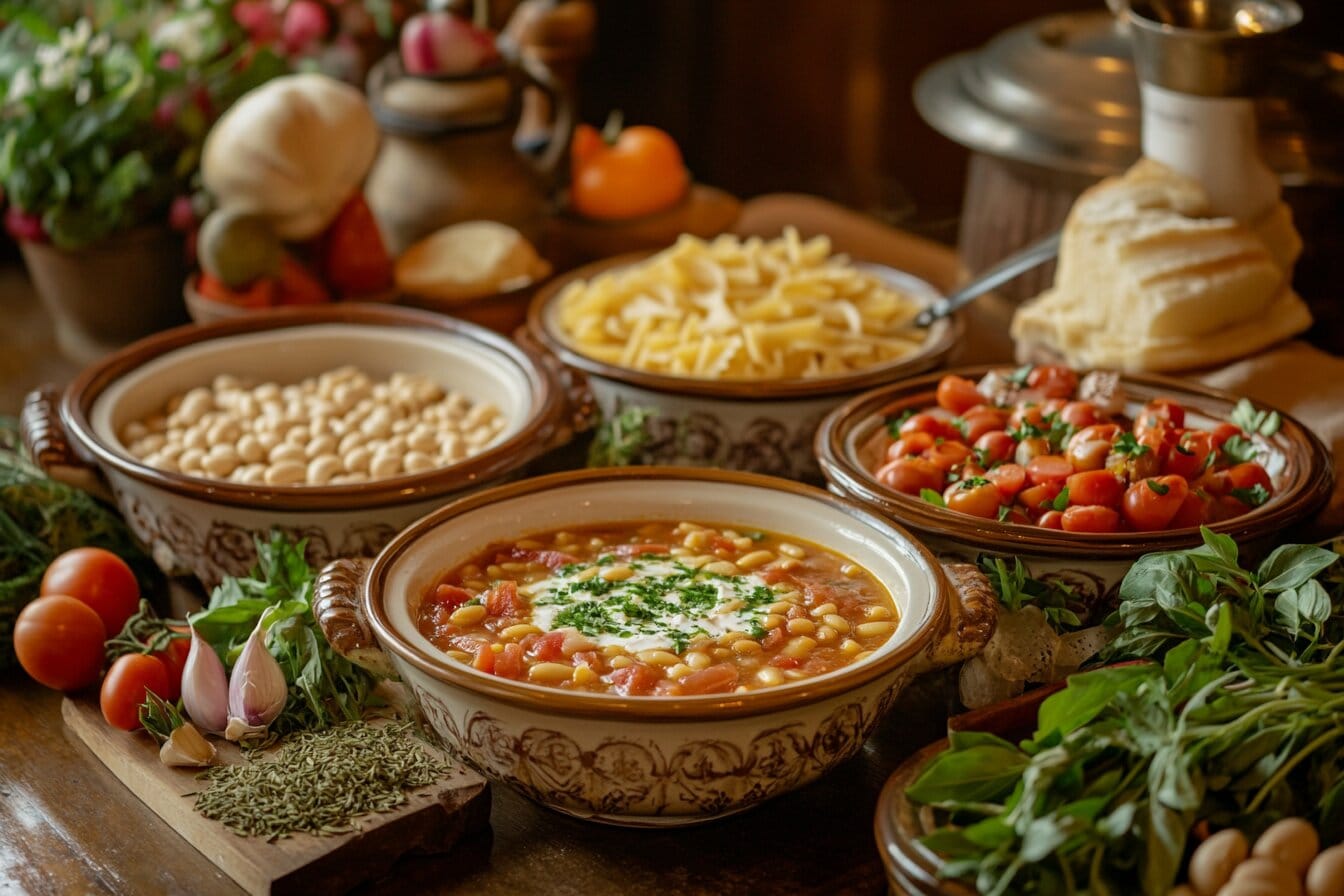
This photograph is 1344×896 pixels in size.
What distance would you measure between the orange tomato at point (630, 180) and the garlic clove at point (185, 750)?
5.36 feet

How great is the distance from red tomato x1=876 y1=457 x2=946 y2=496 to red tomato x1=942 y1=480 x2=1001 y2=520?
7 centimetres

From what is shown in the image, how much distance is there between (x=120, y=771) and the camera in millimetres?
1728

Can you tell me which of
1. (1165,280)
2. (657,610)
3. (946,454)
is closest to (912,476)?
(946,454)

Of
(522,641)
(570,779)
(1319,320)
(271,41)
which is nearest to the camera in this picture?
(570,779)

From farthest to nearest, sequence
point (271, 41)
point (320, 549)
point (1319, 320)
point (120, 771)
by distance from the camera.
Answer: point (271, 41), point (1319, 320), point (320, 549), point (120, 771)

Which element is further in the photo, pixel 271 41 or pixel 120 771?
pixel 271 41

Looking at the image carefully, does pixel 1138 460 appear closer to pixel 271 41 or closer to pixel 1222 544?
pixel 1222 544

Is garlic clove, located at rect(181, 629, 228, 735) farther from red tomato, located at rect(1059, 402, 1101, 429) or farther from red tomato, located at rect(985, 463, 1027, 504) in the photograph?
red tomato, located at rect(1059, 402, 1101, 429)

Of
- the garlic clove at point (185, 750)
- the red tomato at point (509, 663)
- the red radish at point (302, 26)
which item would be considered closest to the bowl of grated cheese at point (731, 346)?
the red tomato at point (509, 663)

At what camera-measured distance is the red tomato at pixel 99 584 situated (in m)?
1.92

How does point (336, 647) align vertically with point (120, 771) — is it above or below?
above

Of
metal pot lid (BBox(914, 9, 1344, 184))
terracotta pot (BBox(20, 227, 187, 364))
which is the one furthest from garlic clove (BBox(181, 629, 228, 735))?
metal pot lid (BBox(914, 9, 1344, 184))

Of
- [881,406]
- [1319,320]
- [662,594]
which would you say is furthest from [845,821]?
[1319,320]

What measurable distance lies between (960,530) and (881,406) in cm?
40
